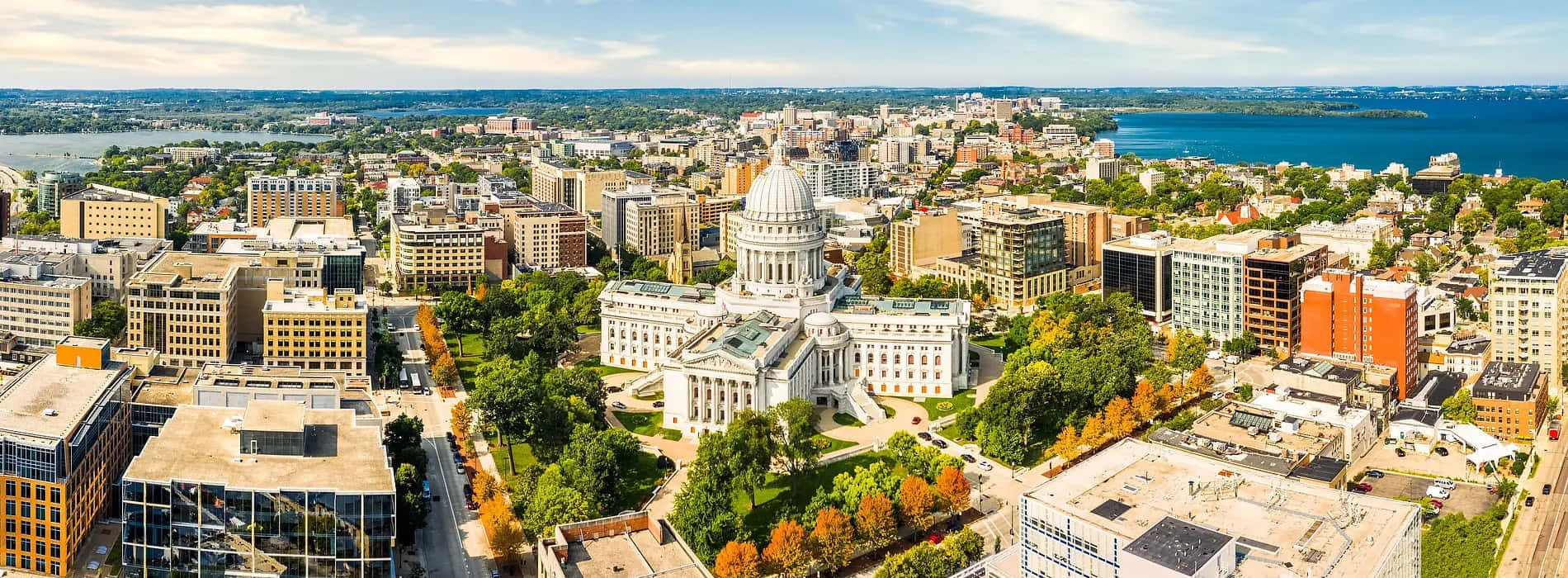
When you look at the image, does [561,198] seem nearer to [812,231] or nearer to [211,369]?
[812,231]

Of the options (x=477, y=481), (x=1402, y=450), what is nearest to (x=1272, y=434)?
(x=1402, y=450)

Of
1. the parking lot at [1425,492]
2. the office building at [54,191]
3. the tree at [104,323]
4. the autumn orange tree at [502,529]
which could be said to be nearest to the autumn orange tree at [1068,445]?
the parking lot at [1425,492]

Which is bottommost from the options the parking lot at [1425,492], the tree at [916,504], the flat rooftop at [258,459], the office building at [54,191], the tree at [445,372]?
the parking lot at [1425,492]

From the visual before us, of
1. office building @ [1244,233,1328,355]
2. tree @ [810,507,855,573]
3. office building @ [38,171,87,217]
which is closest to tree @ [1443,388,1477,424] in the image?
office building @ [1244,233,1328,355]

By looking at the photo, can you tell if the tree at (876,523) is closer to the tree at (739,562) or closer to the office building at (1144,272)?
the tree at (739,562)

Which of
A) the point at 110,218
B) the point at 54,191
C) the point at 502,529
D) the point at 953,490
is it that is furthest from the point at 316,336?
Result: the point at 54,191
